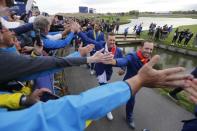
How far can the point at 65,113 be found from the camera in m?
1.38

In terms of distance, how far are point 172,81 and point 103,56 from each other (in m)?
1.45

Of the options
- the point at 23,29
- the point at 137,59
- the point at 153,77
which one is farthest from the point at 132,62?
the point at 153,77

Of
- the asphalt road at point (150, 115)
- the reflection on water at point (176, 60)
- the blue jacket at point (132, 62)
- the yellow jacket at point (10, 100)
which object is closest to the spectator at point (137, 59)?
the blue jacket at point (132, 62)

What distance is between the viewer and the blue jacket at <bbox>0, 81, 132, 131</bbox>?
1357 mm

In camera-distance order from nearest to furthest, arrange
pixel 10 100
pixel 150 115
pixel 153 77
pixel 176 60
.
→ 1. pixel 153 77
2. pixel 10 100
3. pixel 150 115
4. pixel 176 60

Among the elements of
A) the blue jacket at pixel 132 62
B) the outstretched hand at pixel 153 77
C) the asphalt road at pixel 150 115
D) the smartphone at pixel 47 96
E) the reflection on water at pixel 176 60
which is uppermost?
the outstretched hand at pixel 153 77

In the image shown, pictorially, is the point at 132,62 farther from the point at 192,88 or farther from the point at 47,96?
the point at 192,88

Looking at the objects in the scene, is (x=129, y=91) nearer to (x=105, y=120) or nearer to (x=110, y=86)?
(x=110, y=86)

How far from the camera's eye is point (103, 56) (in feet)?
10.0

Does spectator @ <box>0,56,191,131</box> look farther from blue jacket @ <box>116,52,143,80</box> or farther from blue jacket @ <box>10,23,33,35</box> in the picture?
blue jacket @ <box>10,23,33,35</box>

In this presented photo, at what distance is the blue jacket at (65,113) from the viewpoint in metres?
1.36

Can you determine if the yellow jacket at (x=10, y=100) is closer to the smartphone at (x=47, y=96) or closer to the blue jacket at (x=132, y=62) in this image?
the smartphone at (x=47, y=96)

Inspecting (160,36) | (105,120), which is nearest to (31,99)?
(105,120)

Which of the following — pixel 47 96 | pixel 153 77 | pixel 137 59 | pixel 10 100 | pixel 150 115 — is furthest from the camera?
pixel 150 115
